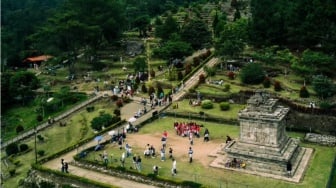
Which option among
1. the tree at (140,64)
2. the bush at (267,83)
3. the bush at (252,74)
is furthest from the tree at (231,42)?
the tree at (140,64)

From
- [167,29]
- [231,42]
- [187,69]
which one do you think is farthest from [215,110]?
[167,29]

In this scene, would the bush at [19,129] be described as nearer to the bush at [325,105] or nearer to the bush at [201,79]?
the bush at [201,79]

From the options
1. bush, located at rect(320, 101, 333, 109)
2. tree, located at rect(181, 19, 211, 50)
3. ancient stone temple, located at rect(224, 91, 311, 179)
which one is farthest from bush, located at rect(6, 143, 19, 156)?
bush, located at rect(320, 101, 333, 109)

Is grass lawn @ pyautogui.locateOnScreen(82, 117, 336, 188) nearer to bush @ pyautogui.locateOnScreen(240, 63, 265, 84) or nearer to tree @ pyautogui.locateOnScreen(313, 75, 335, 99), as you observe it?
tree @ pyautogui.locateOnScreen(313, 75, 335, 99)

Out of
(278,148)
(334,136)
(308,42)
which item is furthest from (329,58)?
(278,148)

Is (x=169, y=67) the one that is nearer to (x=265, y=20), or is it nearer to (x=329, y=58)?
(x=265, y=20)
